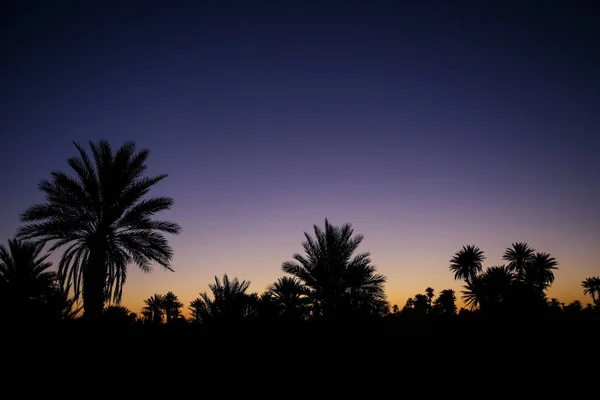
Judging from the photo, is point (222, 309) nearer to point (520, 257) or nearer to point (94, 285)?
point (94, 285)

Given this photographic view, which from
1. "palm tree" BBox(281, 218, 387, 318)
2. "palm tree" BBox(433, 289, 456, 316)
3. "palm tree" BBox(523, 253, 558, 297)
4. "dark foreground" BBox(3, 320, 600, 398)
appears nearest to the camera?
"dark foreground" BBox(3, 320, 600, 398)

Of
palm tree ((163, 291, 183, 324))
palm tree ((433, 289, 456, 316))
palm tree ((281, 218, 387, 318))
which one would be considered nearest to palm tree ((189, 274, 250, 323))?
palm tree ((433, 289, 456, 316))

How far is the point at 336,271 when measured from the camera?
19016 mm

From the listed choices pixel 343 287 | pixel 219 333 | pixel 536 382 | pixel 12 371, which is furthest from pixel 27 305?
pixel 343 287

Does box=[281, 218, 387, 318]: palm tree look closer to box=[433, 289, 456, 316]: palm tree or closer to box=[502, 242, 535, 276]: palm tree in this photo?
box=[433, 289, 456, 316]: palm tree

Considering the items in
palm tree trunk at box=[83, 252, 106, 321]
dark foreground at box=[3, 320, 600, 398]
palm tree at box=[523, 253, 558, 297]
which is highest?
palm tree at box=[523, 253, 558, 297]

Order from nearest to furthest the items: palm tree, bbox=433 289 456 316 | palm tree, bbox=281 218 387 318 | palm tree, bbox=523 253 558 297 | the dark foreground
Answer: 1. the dark foreground
2. palm tree, bbox=433 289 456 316
3. palm tree, bbox=281 218 387 318
4. palm tree, bbox=523 253 558 297

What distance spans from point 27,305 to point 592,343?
10.0 meters

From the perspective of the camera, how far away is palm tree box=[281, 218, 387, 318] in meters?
18.4

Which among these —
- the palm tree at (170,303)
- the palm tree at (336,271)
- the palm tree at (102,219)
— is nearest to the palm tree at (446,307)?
the palm tree at (336,271)

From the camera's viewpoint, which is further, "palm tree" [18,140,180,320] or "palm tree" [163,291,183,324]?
"palm tree" [163,291,183,324]

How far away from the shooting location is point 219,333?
5.27 metres

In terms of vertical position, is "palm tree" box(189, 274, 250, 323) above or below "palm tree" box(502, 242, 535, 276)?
below

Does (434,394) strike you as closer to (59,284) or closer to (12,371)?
(12,371)
